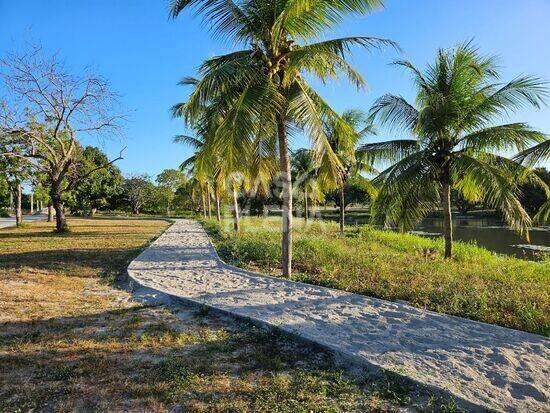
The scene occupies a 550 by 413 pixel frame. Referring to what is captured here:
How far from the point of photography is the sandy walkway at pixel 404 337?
3.77m

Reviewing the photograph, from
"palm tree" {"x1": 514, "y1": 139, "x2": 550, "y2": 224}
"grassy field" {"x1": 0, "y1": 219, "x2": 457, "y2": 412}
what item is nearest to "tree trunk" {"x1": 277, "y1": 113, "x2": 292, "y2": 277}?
"grassy field" {"x1": 0, "y1": 219, "x2": 457, "y2": 412}

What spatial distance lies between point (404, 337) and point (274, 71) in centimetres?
585

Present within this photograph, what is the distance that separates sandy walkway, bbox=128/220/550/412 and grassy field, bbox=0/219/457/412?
13.0 inches

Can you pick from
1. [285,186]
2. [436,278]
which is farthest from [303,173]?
[436,278]

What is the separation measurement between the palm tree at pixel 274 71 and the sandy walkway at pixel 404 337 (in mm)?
2125

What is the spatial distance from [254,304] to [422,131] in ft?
23.5

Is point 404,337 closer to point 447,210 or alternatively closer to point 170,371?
point 170,371

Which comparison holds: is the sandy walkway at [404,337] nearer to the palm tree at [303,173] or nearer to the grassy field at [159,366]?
the grassy field at [159,366]

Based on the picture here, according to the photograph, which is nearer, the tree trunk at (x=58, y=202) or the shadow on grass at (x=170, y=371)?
the shadow on grass at (x=170, y=371)

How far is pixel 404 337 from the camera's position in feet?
16.4

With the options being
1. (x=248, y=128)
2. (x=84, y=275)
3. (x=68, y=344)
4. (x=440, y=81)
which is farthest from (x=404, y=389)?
(x=440, y=81)

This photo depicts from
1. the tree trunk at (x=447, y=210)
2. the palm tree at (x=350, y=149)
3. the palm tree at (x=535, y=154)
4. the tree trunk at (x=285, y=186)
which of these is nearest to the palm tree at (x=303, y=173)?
the palm tree at (x=350, y=149)

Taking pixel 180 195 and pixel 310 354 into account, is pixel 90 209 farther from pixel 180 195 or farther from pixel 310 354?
pixel 310 354

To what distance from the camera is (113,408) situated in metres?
3.37
